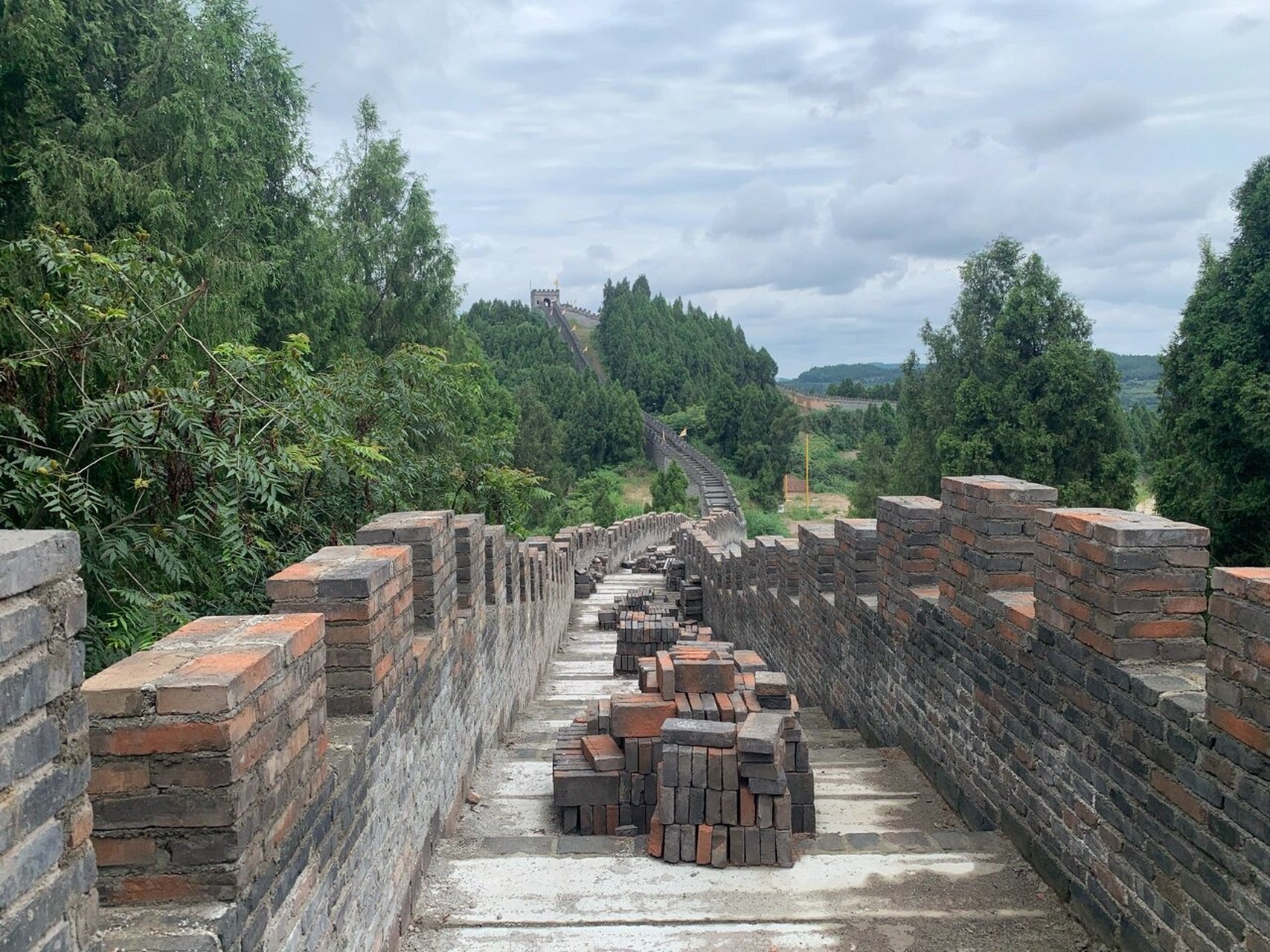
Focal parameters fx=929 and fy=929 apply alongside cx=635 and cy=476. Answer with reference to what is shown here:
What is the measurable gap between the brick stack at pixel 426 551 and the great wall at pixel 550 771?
0.06 ft

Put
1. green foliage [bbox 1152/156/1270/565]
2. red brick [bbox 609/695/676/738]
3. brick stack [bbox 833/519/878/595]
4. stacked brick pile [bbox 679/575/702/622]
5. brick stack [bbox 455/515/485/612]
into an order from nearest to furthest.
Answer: red brick [bbox 609/695/676/738], brick stack [bbox 455/515/485/612], brick stack [bbox 833/519/878/595], green foliage [bbox 1152/156/1270/565], stacked brick pile [bbox 679/575/702/622]

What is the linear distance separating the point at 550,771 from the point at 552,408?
181 ft

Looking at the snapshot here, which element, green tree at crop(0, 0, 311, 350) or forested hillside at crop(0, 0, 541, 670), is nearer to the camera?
forested hillside at crop(0, 0, 541, 670)

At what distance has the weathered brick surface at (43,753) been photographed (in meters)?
1.34

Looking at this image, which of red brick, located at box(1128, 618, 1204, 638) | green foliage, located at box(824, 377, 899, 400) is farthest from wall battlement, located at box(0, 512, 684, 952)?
green foliage, located at box(824, 377, 899, 400)

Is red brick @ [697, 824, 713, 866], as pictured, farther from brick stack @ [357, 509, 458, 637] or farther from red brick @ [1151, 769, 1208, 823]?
red brick @ [1151, 769, 1208, 823]

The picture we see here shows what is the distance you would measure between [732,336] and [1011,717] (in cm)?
10095

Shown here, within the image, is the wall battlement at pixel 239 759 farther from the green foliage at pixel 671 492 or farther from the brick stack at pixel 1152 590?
the green foliage at pixel 671 492

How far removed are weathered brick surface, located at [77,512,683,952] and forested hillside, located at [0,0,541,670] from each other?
1.25 m

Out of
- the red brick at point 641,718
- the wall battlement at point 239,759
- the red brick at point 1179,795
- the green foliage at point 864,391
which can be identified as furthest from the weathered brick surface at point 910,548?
the green foliage at point 864,391

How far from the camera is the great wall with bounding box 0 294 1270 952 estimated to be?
2000mm

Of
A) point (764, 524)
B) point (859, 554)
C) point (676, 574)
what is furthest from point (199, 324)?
point (764, 524)

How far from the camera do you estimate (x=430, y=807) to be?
419 cm

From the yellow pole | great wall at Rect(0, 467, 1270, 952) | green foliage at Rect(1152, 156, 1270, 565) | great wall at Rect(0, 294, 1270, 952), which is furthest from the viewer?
the yellow pole
